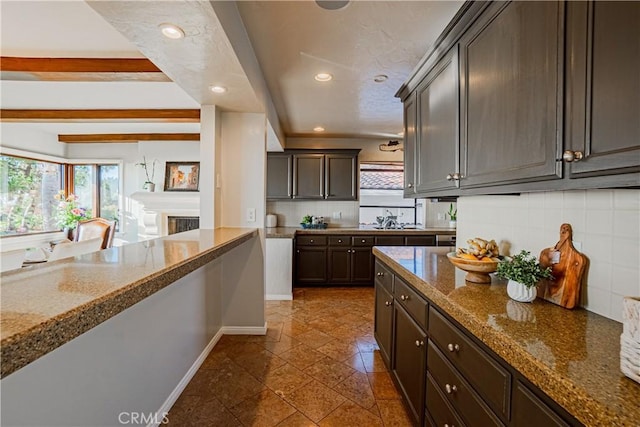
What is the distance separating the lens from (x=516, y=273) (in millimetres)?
1182

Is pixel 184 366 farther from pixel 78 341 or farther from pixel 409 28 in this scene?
pixel 409 28

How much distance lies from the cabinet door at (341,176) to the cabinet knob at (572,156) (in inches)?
162

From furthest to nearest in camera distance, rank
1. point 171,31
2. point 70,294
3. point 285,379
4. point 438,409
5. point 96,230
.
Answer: point 96,230 → point 285,379 → point 171,31 → point 438,409 → point 70,294

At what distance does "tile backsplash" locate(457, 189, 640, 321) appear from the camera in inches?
39.6

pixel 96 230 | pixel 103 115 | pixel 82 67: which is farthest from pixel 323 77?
pixel 96 230

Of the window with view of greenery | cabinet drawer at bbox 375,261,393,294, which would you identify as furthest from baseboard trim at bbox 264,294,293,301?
the window with view of greenery

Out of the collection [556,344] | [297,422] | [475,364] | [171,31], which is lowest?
[297,422]

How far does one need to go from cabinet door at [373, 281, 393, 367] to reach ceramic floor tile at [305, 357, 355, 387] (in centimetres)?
31

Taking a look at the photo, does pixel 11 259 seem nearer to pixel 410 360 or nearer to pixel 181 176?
pixel 181 176

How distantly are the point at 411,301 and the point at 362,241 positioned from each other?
2977 millimetres

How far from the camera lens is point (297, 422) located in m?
1.80

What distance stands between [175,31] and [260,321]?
247 cm

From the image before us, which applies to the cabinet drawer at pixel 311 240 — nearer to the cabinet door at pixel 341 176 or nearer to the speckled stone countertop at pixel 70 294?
the cabinet door at pixel 341 176

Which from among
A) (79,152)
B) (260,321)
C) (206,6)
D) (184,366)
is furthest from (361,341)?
(79,152)
